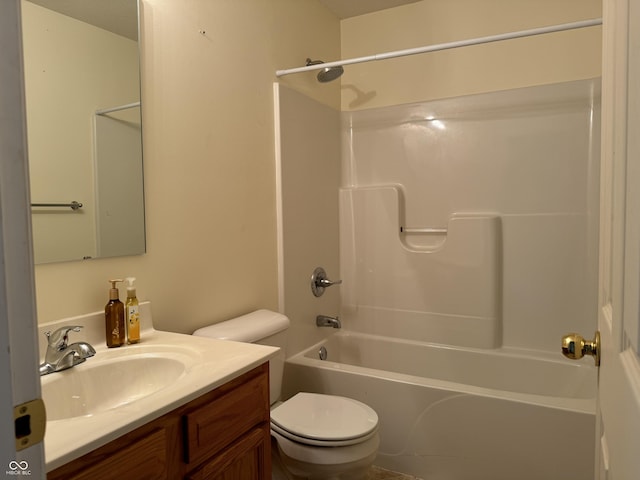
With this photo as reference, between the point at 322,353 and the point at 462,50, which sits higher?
the point at 462,50

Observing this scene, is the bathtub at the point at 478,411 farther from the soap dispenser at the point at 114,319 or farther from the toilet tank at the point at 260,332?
the soap dispenser at the point at 114,319

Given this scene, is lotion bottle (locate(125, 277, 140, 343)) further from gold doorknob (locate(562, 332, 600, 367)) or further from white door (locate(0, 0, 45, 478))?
gold doorknob (locate(562, 332, 600, 367))

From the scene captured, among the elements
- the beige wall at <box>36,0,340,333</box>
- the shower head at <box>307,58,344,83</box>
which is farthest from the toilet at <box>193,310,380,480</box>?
the shower head at <box>307,58,344,83</box>

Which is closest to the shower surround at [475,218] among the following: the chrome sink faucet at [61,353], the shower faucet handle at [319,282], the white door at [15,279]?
the shower faucet handle at [319,282]

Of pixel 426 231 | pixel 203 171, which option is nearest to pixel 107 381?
pixel 203 171

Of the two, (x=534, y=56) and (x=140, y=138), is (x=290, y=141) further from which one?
(x=534, y=56)

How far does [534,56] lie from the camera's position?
7.84ft

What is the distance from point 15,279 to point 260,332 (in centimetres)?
134

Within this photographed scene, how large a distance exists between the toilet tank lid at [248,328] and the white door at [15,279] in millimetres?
1154

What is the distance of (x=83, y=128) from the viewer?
1.31 metres

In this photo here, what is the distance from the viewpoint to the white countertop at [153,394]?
78 centimetres

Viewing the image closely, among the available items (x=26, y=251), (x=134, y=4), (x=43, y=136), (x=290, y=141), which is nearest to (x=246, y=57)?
(x=290, y=141)

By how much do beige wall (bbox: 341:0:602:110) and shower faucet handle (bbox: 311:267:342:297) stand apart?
3.73ft

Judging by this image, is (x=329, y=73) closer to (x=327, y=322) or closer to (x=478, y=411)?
(x=327, y=322)
